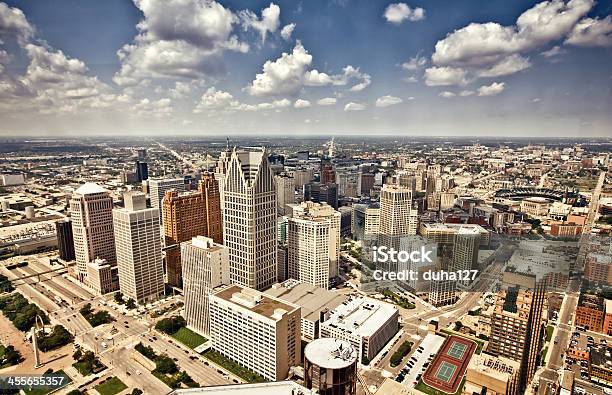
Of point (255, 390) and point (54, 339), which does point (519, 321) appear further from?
point (54, 339)

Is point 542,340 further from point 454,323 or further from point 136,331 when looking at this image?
point 136,331

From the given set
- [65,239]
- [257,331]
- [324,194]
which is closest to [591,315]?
[257,331]

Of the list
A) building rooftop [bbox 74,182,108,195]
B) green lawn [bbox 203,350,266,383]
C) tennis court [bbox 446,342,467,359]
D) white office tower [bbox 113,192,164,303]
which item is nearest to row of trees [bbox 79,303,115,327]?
white office tower [bbox 113,192,164,303]

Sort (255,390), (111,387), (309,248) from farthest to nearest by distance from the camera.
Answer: (309,248) < (111,387) < (255,390)

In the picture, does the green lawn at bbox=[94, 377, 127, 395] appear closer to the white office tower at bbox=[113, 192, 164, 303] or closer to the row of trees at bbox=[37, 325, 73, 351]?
the row of trees at bbox=[37, 325, 73, 351]

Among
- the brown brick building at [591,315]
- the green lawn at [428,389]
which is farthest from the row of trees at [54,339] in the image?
the brown brick building at [591,315]

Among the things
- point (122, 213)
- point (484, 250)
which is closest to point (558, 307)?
point (484, 250)
